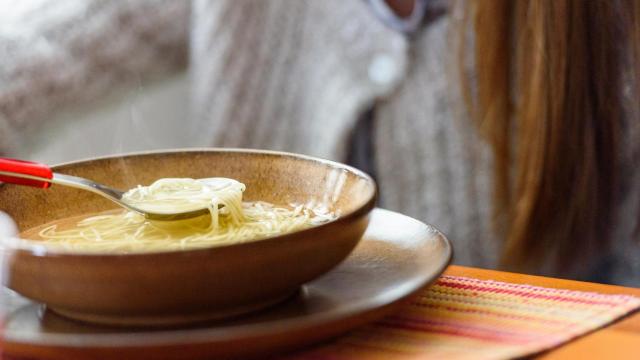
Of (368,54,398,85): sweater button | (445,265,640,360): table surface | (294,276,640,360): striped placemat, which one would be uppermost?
(368,54,398,85): sweater button

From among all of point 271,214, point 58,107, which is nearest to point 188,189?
point 271,214

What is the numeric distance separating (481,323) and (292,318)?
0.14 metres

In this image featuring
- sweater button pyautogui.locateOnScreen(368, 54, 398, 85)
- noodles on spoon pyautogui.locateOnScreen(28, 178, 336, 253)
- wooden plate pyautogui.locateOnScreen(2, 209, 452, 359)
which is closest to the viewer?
wooden plate pyautogui.locateOnScreen(2, 209, 452, 359)

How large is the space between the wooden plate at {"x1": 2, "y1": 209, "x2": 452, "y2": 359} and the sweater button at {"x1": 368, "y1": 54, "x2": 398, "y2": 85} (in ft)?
2.66

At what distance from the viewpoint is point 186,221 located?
678mm

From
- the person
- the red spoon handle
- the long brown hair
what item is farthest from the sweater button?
the red spoon handle

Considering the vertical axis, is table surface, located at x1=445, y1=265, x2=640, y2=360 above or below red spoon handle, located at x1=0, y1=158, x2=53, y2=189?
below

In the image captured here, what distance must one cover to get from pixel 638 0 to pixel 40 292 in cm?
105

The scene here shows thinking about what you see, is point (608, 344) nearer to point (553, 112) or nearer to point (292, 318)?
point (292, 318)

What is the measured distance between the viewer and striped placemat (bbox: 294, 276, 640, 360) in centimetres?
58

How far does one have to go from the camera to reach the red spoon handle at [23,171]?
683mm

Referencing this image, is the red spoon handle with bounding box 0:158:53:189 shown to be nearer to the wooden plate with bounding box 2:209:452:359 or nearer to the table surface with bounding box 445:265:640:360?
the wooden plate with bounding box 2:209:452:359

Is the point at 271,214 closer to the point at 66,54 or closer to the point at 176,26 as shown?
the point at 66,54

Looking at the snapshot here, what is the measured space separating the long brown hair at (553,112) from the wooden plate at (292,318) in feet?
2.32
